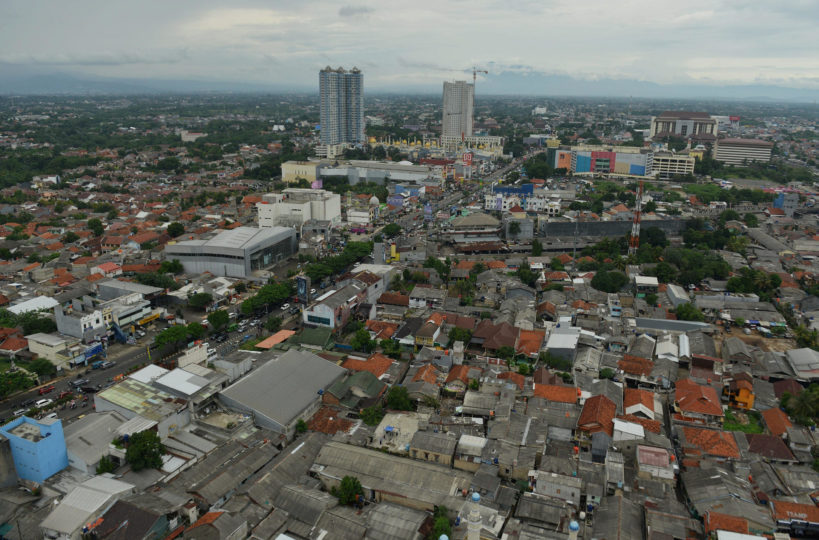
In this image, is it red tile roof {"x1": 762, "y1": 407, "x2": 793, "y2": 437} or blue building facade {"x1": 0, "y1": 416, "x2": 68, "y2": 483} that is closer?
blue building facade {"x1": 0, "y1": 416, "x2": 68, "y2": 483}

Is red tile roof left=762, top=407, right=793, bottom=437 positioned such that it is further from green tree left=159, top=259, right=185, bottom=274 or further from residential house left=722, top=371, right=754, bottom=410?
green tree left=159, top=259, right=185, bottom=274

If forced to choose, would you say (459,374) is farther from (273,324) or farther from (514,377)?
(273,324)

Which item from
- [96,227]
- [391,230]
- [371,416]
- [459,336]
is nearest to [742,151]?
[391,230]

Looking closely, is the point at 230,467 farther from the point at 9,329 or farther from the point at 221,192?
the point at 221,192

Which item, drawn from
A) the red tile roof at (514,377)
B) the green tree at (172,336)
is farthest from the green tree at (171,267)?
the red tile roof at (514,377)

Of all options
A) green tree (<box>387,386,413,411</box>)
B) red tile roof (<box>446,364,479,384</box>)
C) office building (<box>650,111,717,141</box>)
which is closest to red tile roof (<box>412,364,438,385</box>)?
red tile roof (<box>446,364,479,384</box>)
